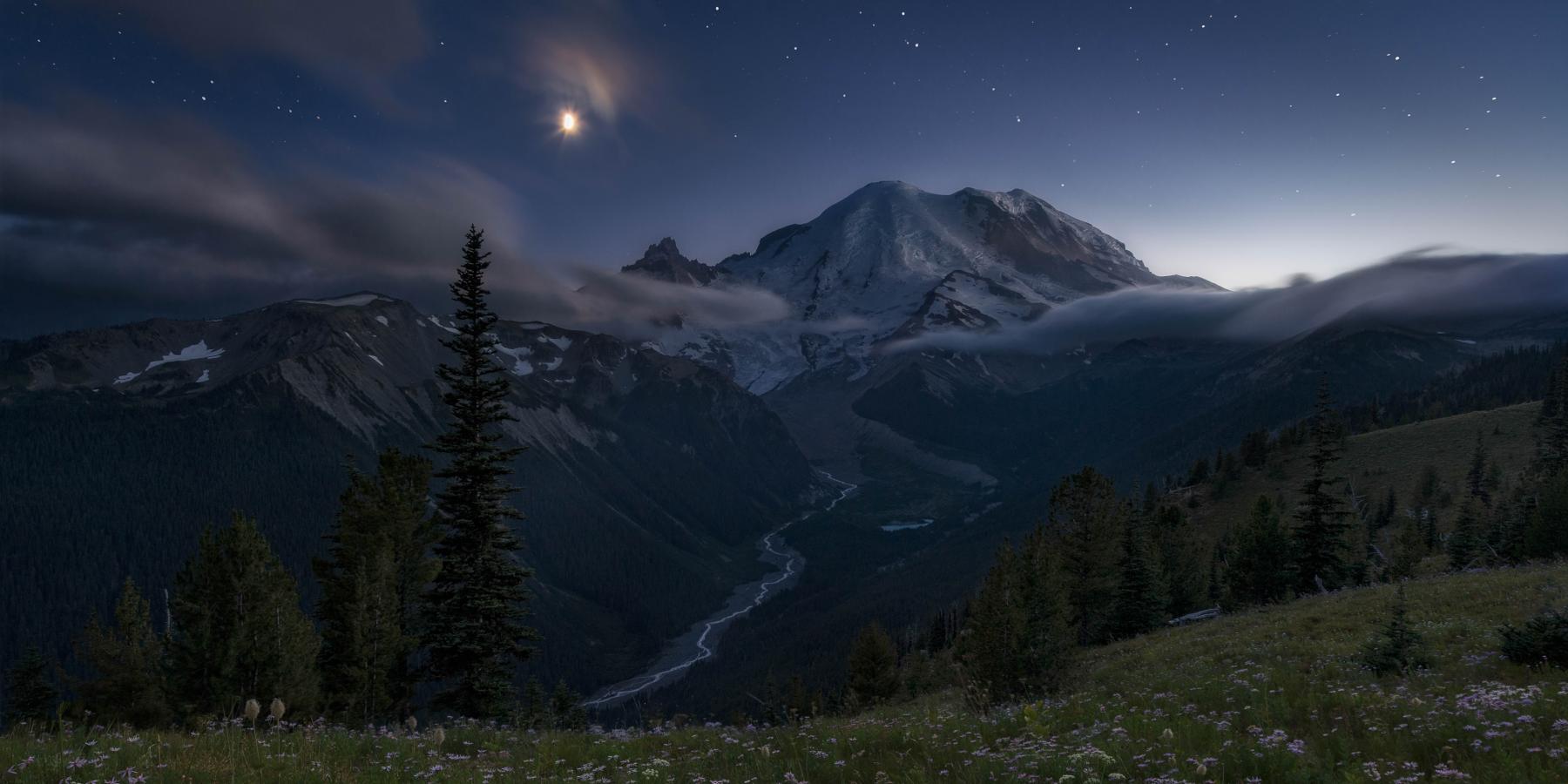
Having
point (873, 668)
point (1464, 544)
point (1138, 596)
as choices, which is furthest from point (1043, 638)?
point (1464, 544)

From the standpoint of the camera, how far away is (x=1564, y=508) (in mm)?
48188

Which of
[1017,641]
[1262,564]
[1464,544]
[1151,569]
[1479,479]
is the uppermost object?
[1017,641]

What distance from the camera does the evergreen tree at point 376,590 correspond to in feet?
83.9

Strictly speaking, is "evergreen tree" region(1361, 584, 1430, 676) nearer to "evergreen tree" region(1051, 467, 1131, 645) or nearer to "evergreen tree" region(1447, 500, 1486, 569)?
"evergreen tree" region(1051, 467, 1131, 645)

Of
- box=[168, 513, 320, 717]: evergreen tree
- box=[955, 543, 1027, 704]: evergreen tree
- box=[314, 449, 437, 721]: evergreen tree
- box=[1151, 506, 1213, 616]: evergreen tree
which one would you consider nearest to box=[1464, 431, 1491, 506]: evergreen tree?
box=[1151, 506, 1213, 616]: evergreen tree

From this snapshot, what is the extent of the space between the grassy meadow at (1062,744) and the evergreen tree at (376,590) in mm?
13713

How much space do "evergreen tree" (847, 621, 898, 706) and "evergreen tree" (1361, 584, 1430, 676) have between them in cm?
5250

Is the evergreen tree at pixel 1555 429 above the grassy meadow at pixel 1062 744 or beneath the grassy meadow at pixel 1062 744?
beneath

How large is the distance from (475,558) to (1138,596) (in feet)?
145

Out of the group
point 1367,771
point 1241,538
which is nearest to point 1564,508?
point 1241,538

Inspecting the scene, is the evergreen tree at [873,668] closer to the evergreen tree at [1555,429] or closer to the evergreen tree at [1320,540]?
the evergreen tree at [1320,540]

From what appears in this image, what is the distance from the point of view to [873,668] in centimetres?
6425

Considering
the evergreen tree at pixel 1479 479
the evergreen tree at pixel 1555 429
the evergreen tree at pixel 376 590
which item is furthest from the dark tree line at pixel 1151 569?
the evergreen tree at pixel 376 590

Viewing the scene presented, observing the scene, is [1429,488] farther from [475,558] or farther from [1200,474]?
[475,558]
